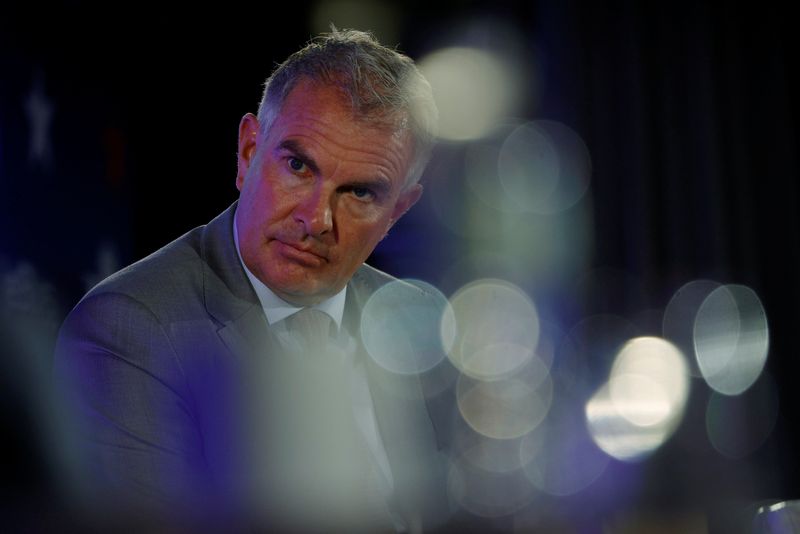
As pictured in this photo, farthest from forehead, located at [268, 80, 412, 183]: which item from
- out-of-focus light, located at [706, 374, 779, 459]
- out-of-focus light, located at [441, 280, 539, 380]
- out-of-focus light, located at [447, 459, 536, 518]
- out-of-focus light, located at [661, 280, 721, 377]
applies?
out-of-focus light, located at [706, 374, 779, 459]

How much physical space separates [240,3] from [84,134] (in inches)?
19.2

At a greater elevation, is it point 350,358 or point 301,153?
point 301,153

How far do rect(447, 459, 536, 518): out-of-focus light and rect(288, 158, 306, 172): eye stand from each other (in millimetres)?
527

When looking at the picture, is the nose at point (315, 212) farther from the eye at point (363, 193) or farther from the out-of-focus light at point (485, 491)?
the out-of-focus light at point (485, 491)

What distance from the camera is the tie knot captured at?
1123 millimetres

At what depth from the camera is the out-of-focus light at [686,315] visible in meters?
2.32

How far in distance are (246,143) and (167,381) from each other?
0.38m

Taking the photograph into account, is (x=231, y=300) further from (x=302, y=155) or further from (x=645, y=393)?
(x=645, y=393)

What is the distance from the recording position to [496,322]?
7.64 ft

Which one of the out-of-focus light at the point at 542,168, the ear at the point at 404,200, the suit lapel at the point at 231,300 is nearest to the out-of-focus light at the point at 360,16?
the out-of-focus light at the point at 542,168

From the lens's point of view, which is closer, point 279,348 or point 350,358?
point 279,348

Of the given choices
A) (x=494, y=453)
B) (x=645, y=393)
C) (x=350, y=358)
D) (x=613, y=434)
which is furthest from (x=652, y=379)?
(x=350, y=358)

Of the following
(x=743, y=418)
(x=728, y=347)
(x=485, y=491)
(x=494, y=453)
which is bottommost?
(x=485, y=491)

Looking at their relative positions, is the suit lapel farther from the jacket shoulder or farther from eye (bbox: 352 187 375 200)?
eye (bbox: 352 187 375 200)
